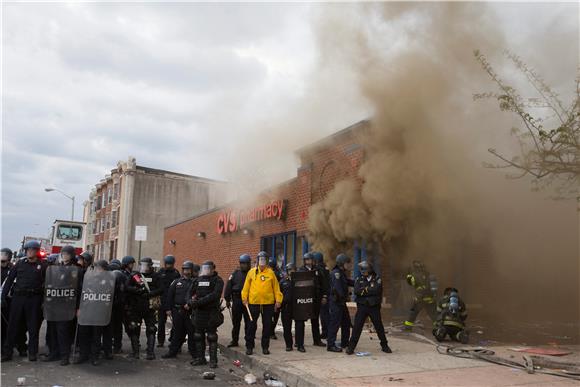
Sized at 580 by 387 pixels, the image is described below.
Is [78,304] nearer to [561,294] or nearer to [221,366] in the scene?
[221,366]

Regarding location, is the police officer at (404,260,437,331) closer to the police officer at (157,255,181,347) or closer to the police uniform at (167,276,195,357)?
the police uniform at (167,276,195,357)

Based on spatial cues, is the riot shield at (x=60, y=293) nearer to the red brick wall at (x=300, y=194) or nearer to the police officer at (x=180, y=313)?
the police officer at (x=180, y=313)

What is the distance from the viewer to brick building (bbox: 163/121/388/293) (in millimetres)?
12984

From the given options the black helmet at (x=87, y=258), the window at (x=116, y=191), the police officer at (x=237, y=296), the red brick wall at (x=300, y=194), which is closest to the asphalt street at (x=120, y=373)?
the police officer at (x=237, y=296)

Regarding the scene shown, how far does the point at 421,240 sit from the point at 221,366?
5988 mm

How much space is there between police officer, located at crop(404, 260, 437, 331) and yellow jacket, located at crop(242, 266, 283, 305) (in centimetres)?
327

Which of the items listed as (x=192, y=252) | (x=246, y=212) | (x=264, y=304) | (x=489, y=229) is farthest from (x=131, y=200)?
(x=264, y=304)

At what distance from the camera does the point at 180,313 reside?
27.0ft

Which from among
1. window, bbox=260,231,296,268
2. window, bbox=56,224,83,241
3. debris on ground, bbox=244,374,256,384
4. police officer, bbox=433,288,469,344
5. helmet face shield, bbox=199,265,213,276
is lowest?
debris on ground, bbox=244,374,256,384

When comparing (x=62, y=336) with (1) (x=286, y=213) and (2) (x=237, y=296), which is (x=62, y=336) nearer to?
(2) (x=237, y=296)

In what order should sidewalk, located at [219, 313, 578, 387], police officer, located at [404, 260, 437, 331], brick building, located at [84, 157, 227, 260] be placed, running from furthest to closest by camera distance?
brick building, located at [84, 157, 227, 260] → police officer, located at [404, 260, 437, 331] → sidewalk, located at [219, 313, 578, 387]

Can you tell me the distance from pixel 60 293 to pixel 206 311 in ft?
6.96

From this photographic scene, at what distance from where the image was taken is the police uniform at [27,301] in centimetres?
732

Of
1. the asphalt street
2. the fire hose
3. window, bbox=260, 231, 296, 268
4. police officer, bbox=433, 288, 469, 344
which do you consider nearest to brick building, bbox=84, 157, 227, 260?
window, bbox=260, 231, 296, 268
